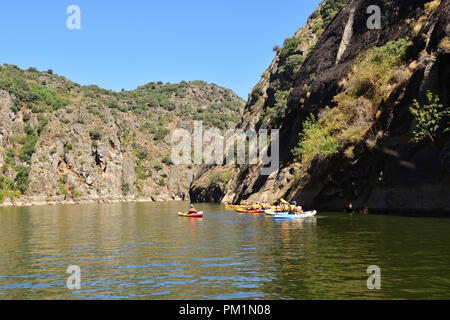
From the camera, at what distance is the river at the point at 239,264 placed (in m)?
14.0

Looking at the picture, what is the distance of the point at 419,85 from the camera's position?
39.2 m

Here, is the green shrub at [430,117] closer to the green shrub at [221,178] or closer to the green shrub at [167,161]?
the green shrub at [221,178]

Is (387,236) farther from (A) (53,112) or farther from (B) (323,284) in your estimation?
(A) (53,112)

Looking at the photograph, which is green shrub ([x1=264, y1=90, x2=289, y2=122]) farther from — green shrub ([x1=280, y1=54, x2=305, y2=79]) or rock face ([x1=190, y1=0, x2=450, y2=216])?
green shrub ([x1=280, y1=54, x2=305, y2=79])

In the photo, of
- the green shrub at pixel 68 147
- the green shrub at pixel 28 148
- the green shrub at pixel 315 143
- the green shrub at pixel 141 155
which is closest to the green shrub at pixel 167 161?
the green shrub at pixel 141 155

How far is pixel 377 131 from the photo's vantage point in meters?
45.0

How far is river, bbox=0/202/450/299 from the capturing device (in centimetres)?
1400

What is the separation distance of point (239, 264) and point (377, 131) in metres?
31.5

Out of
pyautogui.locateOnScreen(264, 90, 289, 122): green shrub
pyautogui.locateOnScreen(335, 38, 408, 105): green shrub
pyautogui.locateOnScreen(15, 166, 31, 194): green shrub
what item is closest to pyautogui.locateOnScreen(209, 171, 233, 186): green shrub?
pyautogui.locateOnScreen(264, 90, 289, 122): green shrub

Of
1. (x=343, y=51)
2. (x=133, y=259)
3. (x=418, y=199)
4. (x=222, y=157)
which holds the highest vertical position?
(x=343, y=51)

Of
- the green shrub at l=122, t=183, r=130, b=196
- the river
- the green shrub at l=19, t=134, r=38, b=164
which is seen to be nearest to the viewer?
the river

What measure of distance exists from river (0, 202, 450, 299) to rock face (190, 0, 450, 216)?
6538mm
